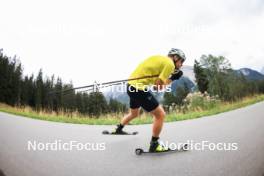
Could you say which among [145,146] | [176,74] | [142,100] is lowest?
[145,146]

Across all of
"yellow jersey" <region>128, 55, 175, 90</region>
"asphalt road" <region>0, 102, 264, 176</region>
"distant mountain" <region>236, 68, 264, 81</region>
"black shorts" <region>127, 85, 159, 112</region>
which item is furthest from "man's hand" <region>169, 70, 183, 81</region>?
"distant mountain" <region>236, 68, 264, 81</region>

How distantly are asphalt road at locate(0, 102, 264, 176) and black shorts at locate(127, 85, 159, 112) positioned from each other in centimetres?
14

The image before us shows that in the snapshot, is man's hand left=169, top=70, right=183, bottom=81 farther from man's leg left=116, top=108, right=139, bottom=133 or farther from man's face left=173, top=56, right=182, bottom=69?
man's leg left=116, top=108, right=139, bottom=133

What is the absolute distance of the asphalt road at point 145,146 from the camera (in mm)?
3146

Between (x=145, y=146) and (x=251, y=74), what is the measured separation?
93 centimetres

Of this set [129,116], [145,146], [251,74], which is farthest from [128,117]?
[251,74]

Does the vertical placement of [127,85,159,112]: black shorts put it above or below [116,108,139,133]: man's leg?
above

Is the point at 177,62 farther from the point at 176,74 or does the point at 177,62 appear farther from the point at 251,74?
the point at 251,74

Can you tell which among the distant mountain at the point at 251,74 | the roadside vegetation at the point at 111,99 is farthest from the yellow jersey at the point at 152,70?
the distant mountain at the point at 251,74

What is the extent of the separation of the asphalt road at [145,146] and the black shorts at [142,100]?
0.47 ft

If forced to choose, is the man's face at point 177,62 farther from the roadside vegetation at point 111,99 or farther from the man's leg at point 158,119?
the man's leg at point 158,119

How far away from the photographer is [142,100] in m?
3.11

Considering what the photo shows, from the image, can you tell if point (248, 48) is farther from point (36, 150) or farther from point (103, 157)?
point (36, 150)

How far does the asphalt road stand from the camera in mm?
3146
